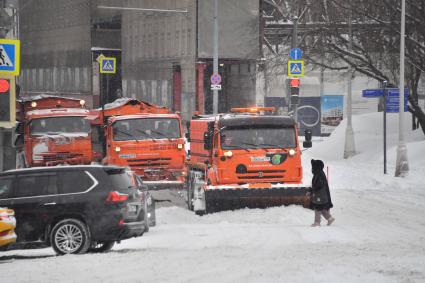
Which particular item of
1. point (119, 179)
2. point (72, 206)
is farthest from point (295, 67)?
point (72, 206)

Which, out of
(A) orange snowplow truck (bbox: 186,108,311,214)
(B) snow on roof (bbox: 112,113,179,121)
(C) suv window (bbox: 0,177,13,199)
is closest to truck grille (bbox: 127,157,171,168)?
(B) snow on roof (bbox: 112,113,179,121)

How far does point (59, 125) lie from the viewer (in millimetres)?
30031

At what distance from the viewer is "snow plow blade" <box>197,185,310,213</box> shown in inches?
831

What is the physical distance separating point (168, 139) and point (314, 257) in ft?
44.2

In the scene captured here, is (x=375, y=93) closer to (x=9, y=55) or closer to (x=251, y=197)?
(x=251, y=197)

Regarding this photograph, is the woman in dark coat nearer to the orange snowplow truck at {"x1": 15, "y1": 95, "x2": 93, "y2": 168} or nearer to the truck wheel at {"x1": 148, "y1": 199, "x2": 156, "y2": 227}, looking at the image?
the truck wheel at {"x1": 148, "y1": 199, "x2": 156, "y2": 227}

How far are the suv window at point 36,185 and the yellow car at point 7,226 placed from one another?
2.98 feet

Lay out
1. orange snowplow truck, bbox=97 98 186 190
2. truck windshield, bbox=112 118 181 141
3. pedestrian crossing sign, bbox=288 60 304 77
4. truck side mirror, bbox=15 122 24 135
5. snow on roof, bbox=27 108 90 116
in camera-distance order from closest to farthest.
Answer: orange snowplow truck, bbox=97 98 186 190 → truck windshield, bbox=112 118 181 141 → truck side mirror, bbox=15 122 24 135 → snow on roof, bbox=27 108 90 116 → pedestrian crossing sign, bbox=288 60 304 77

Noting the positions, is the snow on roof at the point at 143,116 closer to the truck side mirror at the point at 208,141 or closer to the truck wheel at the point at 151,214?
the truck side mirror at the point at 208,141

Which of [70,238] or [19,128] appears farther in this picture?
[19,128]

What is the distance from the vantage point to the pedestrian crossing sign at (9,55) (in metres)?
20.7

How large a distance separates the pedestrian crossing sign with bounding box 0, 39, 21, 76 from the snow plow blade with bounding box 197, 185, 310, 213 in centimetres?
517

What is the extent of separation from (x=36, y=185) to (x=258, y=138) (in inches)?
281

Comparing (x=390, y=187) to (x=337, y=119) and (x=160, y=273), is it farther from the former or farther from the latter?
(x=337, y=119)
